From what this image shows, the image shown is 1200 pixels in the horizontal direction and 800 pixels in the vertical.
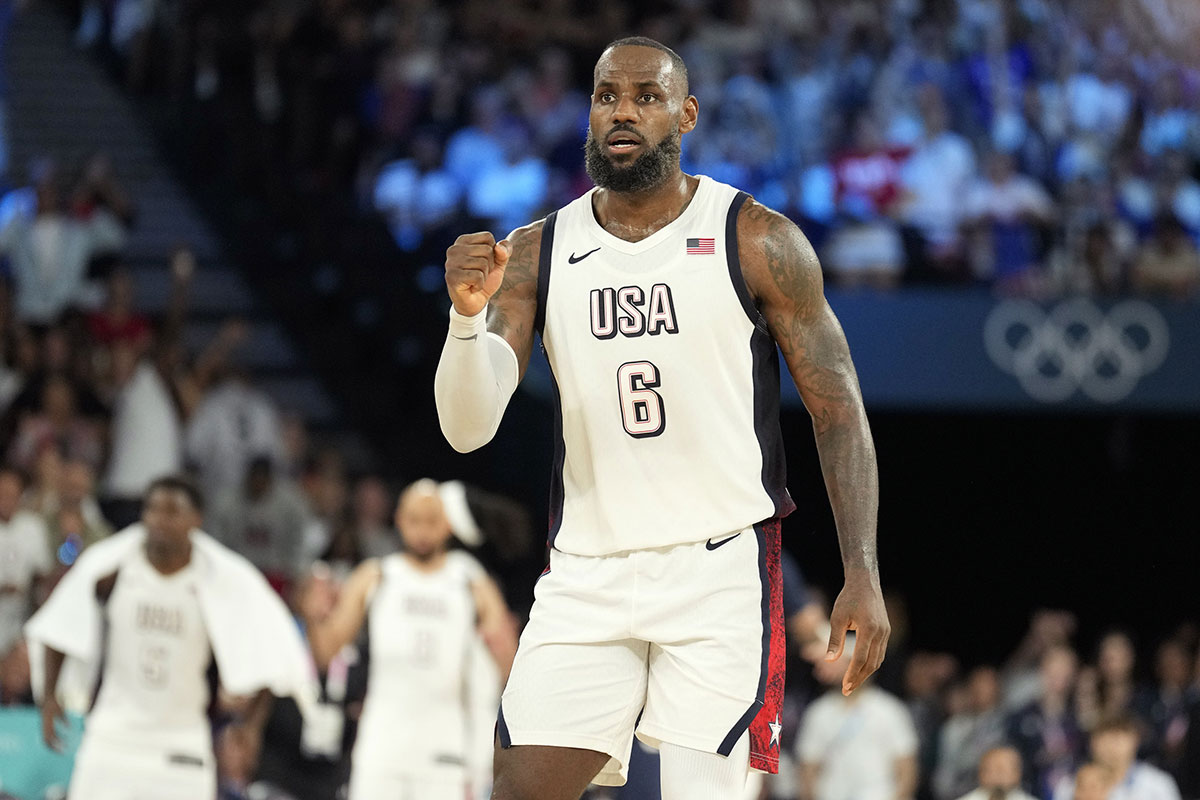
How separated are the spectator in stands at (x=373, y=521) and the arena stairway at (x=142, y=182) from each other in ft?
6.90

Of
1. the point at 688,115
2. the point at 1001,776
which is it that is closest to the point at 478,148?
the point at 1001,776

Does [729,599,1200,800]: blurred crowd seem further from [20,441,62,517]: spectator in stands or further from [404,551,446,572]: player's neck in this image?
[20,441,62,517]: spectator in stands

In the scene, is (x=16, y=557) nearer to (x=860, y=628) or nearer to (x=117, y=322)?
(x=117, y=322)

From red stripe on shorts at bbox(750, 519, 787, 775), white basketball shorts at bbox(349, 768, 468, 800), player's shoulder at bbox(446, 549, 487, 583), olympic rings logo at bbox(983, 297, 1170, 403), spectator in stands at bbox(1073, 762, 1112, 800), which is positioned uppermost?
olympic rings logo at bbox(983, 297, 1170, 403)

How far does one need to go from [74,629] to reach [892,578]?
385 inches

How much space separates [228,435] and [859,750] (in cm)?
497

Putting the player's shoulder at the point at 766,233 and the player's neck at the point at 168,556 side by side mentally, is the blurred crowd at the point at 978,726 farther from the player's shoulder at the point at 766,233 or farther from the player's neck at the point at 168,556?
the player's shoulder at the point at 766,233

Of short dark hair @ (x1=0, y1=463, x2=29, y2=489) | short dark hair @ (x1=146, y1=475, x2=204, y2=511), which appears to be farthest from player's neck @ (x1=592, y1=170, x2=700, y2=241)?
short dark hair @ (x1=0, y1=463, x2=29, y2=489)

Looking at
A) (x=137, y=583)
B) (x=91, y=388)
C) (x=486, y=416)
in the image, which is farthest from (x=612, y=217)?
(x=91, y=388)

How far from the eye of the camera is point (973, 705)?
42.9 feet

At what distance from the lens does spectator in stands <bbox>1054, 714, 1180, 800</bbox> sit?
34.6 feet

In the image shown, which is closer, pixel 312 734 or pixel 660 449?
pixel 660 449

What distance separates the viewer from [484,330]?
423 centimetres

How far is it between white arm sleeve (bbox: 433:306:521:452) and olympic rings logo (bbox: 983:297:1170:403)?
1046cm
